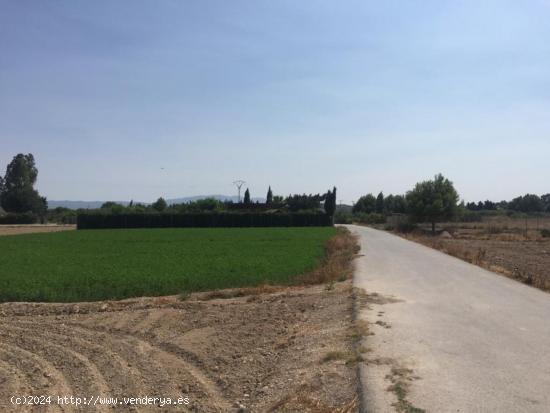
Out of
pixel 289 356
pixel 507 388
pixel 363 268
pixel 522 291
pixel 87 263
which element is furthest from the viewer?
pixel 87 263

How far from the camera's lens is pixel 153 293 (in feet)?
54.3

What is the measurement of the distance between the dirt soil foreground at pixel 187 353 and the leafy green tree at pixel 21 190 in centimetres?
13029

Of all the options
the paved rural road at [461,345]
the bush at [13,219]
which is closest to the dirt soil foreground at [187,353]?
the paved rural road at [461,345]

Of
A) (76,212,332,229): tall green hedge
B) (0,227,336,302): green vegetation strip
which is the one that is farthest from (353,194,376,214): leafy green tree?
(0,227,336,302): green vegetation strip

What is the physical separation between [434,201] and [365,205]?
9548cm

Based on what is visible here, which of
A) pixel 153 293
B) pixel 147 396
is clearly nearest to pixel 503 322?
pixel 147 396

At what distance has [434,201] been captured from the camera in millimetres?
72250

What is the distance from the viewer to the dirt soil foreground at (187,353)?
7030 millimetres

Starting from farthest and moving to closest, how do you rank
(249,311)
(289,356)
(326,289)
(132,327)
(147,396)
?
(326,289) < (249,311) < (132,327) < (289,356) < (147,396)

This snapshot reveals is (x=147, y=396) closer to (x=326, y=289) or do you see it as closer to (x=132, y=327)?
(x=132, y=327)

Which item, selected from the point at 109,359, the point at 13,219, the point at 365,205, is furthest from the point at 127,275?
the point at 365,205

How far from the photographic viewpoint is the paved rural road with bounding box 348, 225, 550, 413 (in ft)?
20.4

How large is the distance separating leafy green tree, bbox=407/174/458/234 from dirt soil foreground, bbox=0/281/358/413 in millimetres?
60318

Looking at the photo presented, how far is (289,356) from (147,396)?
264 cm
